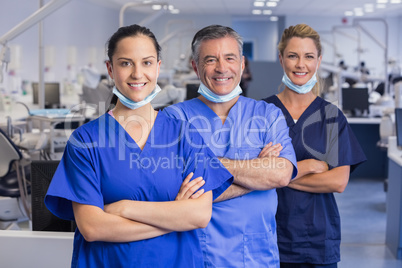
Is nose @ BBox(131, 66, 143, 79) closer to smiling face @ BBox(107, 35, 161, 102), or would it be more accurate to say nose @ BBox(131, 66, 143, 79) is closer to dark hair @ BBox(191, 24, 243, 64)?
smiling face @ BBox(107, 35, 161, 102)

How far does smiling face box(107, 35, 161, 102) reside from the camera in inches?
46.4

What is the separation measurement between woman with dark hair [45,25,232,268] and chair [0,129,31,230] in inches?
60.9

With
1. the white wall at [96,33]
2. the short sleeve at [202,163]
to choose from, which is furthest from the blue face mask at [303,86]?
the short sleeve at [202,163]

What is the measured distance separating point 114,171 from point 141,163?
0.06 m

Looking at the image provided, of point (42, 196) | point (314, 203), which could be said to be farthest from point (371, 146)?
point (42, 196)

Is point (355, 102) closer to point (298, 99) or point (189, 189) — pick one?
point (298, 99)

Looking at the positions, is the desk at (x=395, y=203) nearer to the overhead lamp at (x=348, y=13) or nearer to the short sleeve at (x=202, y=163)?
the short sleeve at (x=202, y=163)

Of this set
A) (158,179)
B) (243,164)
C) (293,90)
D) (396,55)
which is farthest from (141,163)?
(396,55)

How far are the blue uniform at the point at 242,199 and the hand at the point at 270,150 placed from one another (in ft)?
0.06

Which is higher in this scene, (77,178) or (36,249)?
(77,178)

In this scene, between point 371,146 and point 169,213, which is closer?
point 169,213

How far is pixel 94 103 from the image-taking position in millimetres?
4879

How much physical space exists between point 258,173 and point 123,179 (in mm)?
410

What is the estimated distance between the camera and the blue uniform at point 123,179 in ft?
3.68
